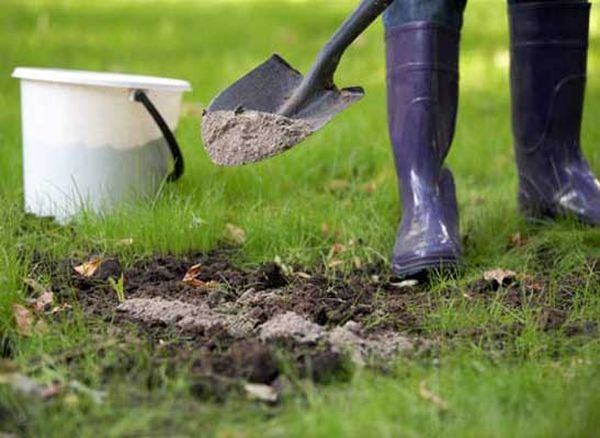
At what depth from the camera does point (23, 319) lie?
2.26 metres

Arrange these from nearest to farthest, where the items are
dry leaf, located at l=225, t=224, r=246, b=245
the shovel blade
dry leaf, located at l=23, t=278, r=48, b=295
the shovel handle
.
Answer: dry leaf, located at l=23, t=278, r=48, b=295
the shovel handle
the shovel blade
dry leaf, located at l=225, t=224, r=246, b=245

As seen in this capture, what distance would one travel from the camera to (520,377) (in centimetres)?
194

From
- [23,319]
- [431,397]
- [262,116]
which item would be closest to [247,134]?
[262,116]

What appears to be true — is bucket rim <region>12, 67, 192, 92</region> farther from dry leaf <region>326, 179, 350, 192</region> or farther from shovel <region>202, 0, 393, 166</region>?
dry leaf <region>326, 179, 350, 192</region>

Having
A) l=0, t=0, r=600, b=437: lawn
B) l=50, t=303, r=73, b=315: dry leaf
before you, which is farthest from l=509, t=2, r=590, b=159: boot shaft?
Answer: l=50, t=303, r=73, b=315: dry leaf

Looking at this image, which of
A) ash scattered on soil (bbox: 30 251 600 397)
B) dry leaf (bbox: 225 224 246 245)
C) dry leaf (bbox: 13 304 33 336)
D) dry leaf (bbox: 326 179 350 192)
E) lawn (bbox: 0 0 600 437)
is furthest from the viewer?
dry leaf (bbox: 326 179 350 192)

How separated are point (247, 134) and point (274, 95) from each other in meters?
0.22

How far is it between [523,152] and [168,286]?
1.20m

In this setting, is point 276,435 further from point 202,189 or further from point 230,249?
point 202,189

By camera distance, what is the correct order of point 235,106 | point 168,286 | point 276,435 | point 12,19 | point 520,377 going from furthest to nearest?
1. point 12,19
2. point 235,106
3. point 168,286
4. point 520,377
5. point 276,435

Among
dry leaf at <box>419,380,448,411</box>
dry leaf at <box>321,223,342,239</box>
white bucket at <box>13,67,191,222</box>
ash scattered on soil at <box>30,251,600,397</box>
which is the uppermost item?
white bucket at <box>13,67,191,222</box>

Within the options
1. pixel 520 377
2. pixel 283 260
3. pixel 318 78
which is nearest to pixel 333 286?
pixel 283 260

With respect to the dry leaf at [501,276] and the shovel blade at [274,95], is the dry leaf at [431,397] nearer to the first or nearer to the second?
the dry leaf at [501,276]

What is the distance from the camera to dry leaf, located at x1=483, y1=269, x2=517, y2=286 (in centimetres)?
269
